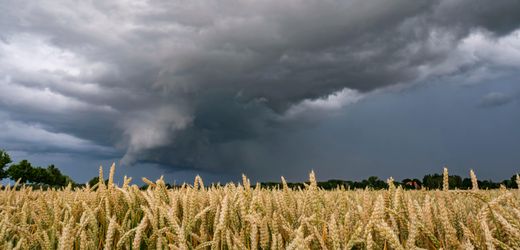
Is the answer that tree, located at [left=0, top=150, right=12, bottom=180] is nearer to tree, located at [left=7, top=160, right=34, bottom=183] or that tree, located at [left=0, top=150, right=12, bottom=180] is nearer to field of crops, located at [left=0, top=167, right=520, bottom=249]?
tree, located at [left=7, top=160, right=34, bottom=183]

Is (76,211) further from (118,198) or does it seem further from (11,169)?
(11,169)

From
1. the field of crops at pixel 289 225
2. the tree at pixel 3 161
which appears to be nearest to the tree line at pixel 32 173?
the tree at pixel 3 161

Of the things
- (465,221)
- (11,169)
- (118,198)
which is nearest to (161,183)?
(118,198)

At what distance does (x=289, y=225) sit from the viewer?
234 cm

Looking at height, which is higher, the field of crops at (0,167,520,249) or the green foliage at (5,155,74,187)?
the green foliage at (5,155,74,187)

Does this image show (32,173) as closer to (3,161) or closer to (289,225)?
(3,161)

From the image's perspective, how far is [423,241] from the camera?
7.31ft

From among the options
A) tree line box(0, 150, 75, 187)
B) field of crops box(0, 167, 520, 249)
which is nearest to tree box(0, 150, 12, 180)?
tree line box(0, 150, 75, 187)

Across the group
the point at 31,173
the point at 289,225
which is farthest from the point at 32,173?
the point at 289,225

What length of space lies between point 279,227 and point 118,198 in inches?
64.8

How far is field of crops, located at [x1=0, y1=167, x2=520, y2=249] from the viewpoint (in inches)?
75.0

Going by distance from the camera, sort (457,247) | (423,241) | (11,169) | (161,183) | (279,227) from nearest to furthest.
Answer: (457,247), (423,241), (279,227), (161,183), (11,169)

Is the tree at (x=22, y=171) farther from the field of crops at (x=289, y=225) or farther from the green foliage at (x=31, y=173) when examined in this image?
the field of crops at (x=289, y=225)

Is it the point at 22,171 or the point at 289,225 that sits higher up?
the point at 22,171
